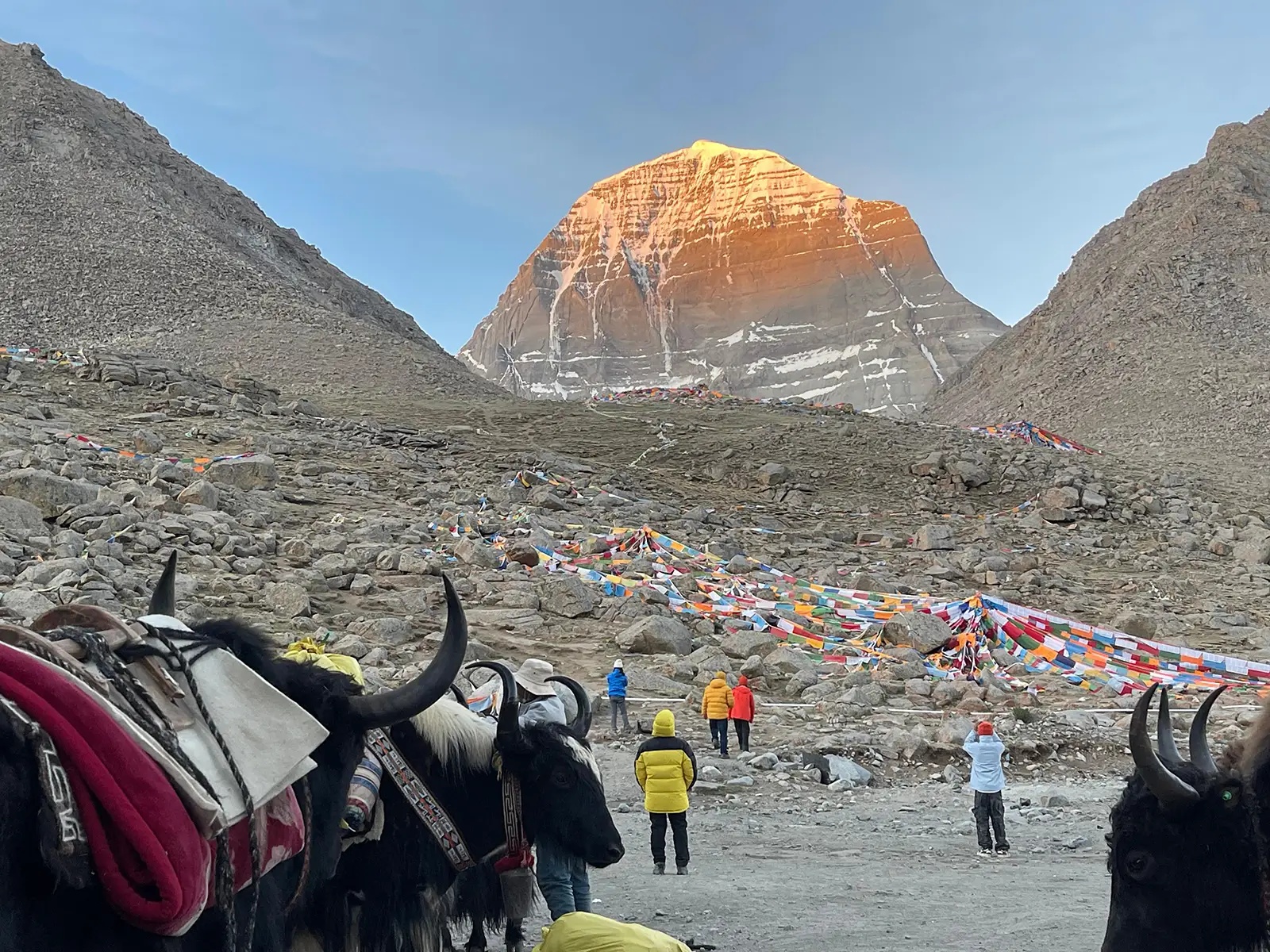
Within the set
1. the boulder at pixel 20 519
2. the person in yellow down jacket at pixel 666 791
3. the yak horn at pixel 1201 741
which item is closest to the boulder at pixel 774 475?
the boulder at pixel 20 519

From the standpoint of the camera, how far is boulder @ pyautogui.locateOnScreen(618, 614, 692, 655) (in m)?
12.3

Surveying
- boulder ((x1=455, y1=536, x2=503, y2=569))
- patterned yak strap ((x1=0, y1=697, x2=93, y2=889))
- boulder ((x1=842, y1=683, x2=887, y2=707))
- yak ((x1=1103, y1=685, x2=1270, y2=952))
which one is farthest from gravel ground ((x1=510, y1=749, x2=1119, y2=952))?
boulder ((x1=455, y1=536, x2=503, y2=569))

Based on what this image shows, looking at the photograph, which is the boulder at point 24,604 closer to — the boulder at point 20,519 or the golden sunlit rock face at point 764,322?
the boulder at point 20,519

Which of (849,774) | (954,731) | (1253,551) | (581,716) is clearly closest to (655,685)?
(849,774)

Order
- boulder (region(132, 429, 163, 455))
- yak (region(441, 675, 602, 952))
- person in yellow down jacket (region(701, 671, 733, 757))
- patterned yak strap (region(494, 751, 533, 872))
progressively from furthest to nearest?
boulder (region(132, 429, 163, 455)), person in yellow down jacket (region(701, 671, 733, 757)), yak (region(441, 675, 602, 952)), patterned yak strap (region(494, 751, 533, 872))

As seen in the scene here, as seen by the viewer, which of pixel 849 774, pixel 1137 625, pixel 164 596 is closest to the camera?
pixel 164 596

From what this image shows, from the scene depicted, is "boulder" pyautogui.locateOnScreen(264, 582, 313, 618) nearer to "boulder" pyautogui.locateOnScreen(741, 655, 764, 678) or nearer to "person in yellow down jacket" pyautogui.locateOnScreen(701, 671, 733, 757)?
"person in yellow down jacket" pyautogui.locateOnScreen(701, 671, 733, 757)

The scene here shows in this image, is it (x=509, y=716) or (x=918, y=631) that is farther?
(x=918, y=631)

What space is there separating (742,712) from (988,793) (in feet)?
9.56

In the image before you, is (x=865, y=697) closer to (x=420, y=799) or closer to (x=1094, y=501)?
(x=420, y=799)

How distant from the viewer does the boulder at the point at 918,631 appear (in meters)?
13.2

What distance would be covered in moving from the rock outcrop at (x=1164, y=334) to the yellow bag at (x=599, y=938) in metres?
40.6

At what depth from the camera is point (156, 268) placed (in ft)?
154

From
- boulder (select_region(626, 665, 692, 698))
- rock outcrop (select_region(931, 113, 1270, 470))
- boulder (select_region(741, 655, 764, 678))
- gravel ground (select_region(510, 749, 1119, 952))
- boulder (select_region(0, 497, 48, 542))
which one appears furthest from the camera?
rock outcrop (select_region(931, 113, 1270, 470))
